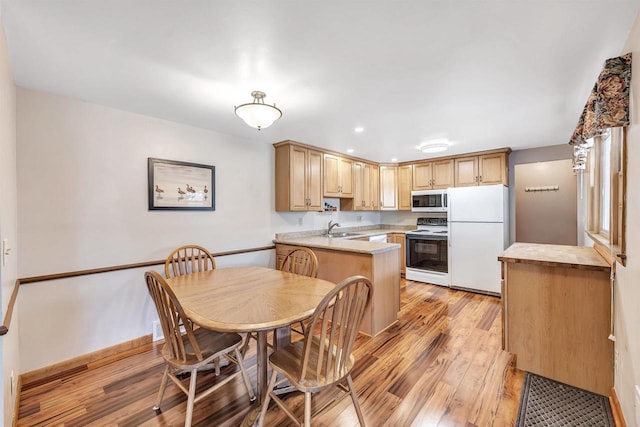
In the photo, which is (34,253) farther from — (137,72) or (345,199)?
(345,199)

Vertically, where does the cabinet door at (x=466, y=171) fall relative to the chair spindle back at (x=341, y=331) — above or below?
above

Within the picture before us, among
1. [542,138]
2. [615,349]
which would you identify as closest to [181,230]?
[615,349]

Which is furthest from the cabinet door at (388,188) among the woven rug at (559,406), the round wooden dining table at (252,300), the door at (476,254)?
the woven rug at (559,406)

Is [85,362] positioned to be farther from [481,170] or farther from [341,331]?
[481,170]

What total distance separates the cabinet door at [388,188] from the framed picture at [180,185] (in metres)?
3.26

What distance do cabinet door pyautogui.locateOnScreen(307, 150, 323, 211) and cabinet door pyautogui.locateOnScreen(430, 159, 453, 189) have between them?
2112 millimetres

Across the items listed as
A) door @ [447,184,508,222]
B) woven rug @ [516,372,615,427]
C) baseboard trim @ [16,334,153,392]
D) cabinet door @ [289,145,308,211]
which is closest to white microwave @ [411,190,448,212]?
door @ [447,184,508,222]

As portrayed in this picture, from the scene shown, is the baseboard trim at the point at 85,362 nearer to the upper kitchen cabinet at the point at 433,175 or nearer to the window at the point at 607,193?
the window at the point at 607,193

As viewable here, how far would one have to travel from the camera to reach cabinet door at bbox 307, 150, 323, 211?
150 inches

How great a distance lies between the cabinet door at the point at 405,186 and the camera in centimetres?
506

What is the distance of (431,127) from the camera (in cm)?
296

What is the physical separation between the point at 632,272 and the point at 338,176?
3.39m

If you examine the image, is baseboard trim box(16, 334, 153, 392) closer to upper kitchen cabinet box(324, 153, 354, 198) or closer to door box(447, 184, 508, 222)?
upper kitchen cabinet box(324, 153, 354, 198)

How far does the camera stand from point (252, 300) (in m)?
1.67
